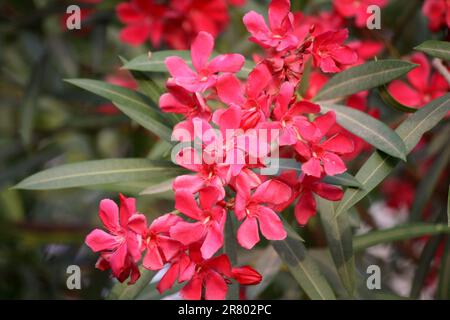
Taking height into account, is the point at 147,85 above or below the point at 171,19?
below

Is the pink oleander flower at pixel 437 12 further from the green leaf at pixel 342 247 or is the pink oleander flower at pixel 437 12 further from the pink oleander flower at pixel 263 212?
the pink oleander flower at pixel 263 212

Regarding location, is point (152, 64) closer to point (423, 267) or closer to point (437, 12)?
point (437, 12)

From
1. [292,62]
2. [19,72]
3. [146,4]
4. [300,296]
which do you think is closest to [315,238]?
[300,296]

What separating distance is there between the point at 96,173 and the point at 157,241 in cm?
22

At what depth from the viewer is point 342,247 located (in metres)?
1.19

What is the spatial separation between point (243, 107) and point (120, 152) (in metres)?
1.26

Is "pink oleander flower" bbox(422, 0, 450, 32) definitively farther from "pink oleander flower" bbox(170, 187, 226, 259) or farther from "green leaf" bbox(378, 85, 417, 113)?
"pink oleander flower" bbox(170, 187, 226, 259)

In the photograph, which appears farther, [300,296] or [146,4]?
[146,4]

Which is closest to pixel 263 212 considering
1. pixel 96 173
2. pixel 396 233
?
pixel 96 173

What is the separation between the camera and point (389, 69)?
1.16 meters

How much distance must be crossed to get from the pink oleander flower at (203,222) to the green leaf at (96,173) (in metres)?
0.22

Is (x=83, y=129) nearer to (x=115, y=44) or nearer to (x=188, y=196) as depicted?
(x=115, y=44)

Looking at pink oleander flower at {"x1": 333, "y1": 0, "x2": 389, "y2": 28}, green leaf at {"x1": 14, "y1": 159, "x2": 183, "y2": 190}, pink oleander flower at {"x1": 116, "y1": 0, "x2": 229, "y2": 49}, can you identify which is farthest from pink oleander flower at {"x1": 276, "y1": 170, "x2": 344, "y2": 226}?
A: pink oleander flower at {"x1": 116, "y1": 0, "x2": 229, "y2": 49}

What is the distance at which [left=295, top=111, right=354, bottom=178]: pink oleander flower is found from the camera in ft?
3.47
